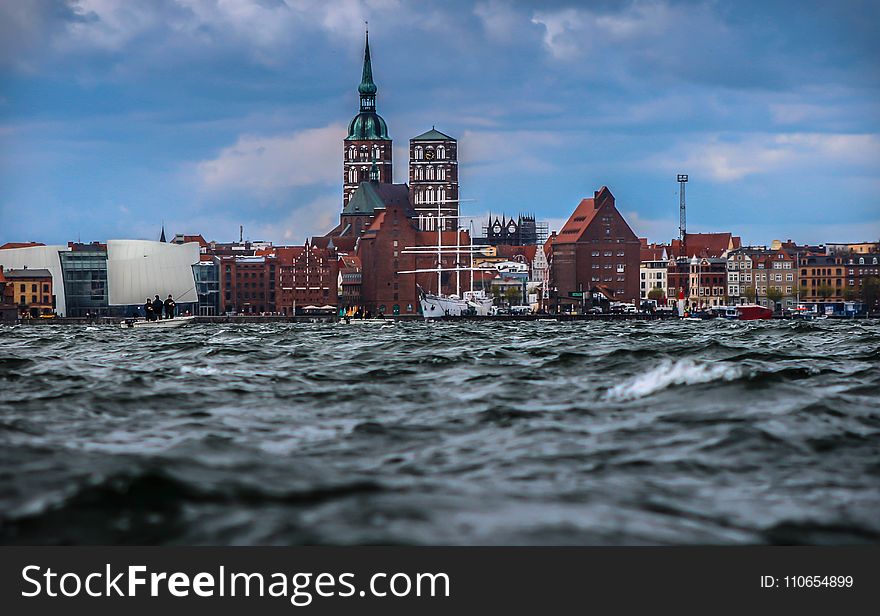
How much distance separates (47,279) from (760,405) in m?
167

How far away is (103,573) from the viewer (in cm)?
507

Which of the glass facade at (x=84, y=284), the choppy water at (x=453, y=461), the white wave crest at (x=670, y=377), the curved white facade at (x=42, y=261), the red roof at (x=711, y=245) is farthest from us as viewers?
the red roof at (x=711, y=245)

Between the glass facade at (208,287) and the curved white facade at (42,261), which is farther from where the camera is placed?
the glass facade at (208,287)

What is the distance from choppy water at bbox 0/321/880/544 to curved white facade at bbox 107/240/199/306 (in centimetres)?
14638

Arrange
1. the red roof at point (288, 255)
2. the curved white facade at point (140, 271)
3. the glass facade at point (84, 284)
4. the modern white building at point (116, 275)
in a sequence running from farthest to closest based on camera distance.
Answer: the red roof at point (288, 255)
the glass facade at point (84, 284)
the modern white building at point (116, 275)
the curved white facade at point (140, 271)

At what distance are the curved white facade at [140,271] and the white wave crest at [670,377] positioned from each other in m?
149

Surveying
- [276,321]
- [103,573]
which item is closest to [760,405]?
[103,573]

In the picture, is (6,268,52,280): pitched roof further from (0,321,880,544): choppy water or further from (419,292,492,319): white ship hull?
(0,321,880,544): choppy water

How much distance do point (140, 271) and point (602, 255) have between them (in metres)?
69.2

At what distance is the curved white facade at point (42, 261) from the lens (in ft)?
531

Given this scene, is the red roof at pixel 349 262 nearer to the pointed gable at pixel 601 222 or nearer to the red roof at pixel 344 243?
the red roof at pixel 344 243

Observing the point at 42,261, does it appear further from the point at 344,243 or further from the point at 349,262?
the point at 344,243

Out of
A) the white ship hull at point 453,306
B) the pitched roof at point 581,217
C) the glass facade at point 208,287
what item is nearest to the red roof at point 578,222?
the pitched roof at point 581,217

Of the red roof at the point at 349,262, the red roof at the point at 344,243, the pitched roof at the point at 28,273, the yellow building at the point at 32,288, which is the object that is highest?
the red roof at the point at 344,243
